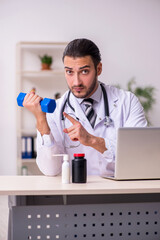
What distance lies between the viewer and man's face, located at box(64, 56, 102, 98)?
2357 mm

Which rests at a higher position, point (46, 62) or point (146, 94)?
point (46, 62)

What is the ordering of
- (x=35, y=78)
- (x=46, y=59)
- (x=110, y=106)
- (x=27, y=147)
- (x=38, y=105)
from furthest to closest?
(x=35, y=78)
(x=46, y=59)
(x=27, y=147)
(x=110, y=106)
(x=38, y=105)

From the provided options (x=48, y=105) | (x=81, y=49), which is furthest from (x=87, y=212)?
(x=81, y=49)

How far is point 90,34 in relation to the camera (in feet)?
17.8

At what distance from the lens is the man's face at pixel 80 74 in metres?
2.36

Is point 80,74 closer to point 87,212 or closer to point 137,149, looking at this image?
point 137,149

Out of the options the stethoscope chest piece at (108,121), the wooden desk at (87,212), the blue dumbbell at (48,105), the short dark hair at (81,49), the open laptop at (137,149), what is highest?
the short dark hair at (81,49)

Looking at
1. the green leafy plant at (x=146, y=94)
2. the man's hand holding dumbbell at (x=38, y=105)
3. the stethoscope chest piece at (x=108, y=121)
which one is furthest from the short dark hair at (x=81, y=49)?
the green leafy plant at (x=146, y=94)

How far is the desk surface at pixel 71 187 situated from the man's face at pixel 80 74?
2.18ft

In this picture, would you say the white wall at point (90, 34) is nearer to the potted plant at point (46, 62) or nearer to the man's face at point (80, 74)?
the potted plant at point (46, 62)

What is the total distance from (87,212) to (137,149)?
0.39m

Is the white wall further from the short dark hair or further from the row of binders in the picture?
the short dark hair

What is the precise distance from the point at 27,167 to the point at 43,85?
3.90 feet

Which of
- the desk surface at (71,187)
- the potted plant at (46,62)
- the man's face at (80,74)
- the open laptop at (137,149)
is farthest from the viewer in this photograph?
Answer: the potted plant at (46,62)
